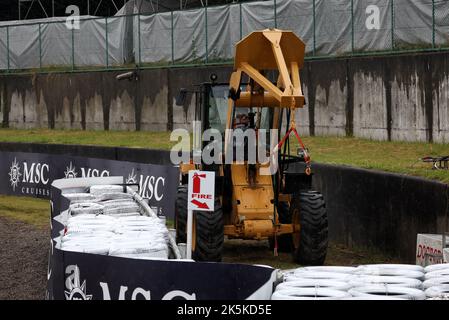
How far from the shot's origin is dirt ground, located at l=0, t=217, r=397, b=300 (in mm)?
14391

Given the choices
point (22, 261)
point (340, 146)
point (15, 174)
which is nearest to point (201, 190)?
point (22, 261)

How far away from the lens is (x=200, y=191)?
13531 millimetres

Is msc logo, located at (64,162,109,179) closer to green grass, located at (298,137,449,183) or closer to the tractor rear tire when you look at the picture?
green grass, located at (298,137,449,183)

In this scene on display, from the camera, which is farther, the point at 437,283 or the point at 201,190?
the point at 201,190

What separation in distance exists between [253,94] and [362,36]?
11812 millimetres

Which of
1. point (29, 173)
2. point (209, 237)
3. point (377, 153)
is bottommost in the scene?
point (209, 237)

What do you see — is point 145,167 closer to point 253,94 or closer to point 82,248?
point 253,94

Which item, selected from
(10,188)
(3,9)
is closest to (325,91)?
(10,188)

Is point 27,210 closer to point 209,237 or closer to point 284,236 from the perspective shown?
point 284,236

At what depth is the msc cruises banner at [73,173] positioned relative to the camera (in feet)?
73.4

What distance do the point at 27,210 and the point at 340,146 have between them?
27.6 feet

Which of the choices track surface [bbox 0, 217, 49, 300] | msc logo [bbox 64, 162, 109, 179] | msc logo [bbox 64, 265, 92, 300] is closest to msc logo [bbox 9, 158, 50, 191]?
msc logo [bbox 64, 162, 109, 179]

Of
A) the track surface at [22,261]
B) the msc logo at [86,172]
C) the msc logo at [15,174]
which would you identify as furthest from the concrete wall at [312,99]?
the track surface at [22,261]

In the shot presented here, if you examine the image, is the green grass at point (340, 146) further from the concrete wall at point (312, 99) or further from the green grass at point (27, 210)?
Result: the green grass at point (27, 210)
